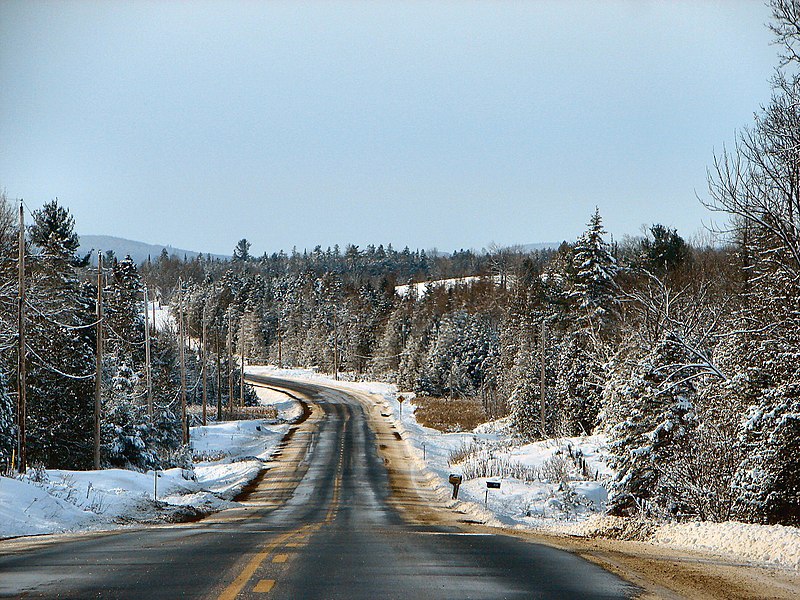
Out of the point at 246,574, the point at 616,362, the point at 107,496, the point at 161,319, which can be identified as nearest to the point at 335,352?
the point at 161,319

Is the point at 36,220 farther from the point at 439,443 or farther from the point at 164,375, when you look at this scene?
the point at 439,443

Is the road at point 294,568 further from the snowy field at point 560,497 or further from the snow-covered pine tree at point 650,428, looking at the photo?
the snow-covered pine tree at point 650,428

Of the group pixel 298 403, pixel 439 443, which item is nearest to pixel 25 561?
pixel 439 443

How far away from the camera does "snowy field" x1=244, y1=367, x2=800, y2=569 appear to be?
1021 centimetres

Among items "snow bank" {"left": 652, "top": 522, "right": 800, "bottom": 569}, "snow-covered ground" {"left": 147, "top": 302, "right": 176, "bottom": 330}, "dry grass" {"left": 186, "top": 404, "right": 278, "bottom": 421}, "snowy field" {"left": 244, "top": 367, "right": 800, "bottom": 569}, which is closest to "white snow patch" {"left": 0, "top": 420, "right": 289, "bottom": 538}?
"snowy field" {"left": 244, "top": 367, "right": 800, "bottom": 569}

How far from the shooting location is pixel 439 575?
7.70 metres

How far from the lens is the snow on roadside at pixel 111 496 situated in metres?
14.6

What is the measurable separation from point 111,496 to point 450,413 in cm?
4991

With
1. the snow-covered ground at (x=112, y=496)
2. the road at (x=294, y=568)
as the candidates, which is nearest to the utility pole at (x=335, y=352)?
the snow-covered ground at (x=112, y=496)

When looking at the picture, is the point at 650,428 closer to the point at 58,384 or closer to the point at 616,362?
the point at 616,362

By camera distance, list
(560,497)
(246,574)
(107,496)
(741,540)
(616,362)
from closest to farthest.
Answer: (246,574), (741,540), (107,496), (560,497), (616,362)

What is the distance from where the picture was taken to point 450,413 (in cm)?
6788

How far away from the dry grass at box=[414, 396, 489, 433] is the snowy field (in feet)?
31.5

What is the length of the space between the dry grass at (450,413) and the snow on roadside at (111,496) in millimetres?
20794
